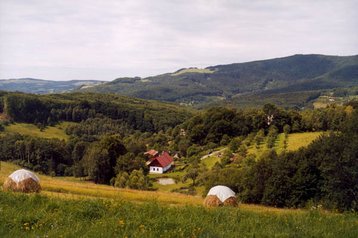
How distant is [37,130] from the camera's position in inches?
5443

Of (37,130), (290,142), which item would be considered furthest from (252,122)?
(37,130)

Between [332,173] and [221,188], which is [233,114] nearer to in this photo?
[332,173]

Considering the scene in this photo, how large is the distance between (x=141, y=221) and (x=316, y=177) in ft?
80.3

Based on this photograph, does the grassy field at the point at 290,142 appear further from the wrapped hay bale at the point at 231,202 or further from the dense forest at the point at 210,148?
the wrapped hay bale at the point at 231,202

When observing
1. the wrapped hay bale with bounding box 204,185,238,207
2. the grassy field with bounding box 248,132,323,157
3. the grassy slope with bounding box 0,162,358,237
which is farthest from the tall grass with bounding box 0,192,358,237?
the grassy field with bounding box 248,132,323,157

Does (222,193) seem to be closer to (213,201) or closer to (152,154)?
(213,201)

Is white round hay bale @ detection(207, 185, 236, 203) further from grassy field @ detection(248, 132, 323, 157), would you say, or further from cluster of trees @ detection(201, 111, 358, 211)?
grassy field @ detection(248, 132, 323, 157)

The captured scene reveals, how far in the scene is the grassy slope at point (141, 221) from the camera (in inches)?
330

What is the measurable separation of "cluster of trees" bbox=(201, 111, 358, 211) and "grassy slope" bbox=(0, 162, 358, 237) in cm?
1077

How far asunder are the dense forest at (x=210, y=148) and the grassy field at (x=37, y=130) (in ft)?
10.1

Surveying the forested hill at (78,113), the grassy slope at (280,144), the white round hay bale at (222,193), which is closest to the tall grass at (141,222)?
the white round hay bale at (222,193)

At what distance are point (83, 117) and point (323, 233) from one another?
541 ft

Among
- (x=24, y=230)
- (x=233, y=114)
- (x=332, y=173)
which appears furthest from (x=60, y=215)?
(x=233, y=114)

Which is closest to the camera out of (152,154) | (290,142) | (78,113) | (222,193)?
(222,193)
